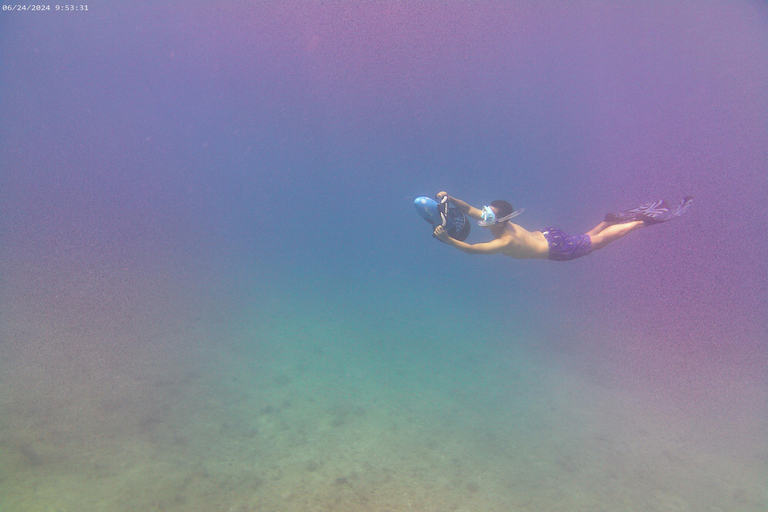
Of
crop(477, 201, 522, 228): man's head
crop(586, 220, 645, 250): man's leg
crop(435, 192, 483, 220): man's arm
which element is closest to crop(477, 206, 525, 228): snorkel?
crop(477, 201, 522, 228): man's head

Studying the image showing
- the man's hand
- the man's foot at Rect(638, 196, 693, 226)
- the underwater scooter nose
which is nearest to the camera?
the man's hand

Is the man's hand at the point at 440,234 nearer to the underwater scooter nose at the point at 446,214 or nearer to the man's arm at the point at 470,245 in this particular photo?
the man's arm at the point at 470,245

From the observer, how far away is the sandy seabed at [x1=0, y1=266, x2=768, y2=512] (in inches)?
166

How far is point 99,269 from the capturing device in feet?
44.5

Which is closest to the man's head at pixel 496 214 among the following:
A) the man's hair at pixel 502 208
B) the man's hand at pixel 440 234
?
the man's hair at pixel 502 208

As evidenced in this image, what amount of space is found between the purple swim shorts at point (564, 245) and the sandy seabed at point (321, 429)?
329 cm

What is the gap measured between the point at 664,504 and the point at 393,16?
2400cm

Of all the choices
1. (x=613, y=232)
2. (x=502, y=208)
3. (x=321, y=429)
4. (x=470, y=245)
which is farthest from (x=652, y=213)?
(x=321, y=429)

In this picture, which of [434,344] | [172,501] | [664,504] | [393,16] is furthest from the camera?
[393,16]

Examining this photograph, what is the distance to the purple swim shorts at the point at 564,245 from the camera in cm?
480

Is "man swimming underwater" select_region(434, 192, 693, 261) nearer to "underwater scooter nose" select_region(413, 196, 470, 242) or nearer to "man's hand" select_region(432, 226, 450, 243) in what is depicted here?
"underwater scooter nose" select_region(413, 196, 470, 242)

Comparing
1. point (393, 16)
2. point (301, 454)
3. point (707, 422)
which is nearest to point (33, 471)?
point (301, 454)

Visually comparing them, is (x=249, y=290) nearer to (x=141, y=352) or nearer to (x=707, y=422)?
(x=141, y=352)

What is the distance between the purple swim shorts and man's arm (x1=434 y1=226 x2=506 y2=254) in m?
1.02
